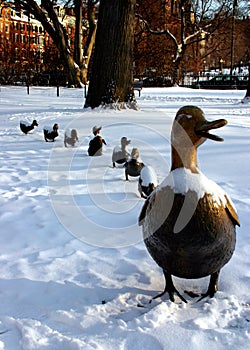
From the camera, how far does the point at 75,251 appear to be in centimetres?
329

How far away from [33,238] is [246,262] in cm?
186

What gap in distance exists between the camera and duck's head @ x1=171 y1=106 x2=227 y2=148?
2.25 meters

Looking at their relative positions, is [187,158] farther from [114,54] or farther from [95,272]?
[114,54]

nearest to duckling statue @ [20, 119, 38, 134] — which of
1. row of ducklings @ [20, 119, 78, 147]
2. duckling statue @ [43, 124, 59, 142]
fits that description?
row of ducklings @ [20, 119, 78, 147]

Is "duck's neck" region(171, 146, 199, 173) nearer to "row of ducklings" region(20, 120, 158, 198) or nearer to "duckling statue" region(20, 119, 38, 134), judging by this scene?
"row of ducklings" region(20, 120, 158, 198)

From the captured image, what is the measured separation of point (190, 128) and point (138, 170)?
287 centimetres

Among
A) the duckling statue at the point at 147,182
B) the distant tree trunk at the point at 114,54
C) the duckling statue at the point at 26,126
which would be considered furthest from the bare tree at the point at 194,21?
the duckling statue at the point at 147,182

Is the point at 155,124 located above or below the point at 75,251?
above

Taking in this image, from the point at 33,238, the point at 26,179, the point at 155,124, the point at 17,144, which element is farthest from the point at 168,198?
the point at 155,124

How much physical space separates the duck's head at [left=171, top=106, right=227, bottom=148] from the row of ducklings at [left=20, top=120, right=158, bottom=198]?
1.92 m

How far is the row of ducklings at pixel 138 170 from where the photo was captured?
169 inches

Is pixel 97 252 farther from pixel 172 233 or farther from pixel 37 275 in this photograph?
pixel 172 233

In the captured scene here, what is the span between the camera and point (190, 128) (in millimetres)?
2277

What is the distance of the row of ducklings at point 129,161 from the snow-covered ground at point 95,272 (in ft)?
0.65
